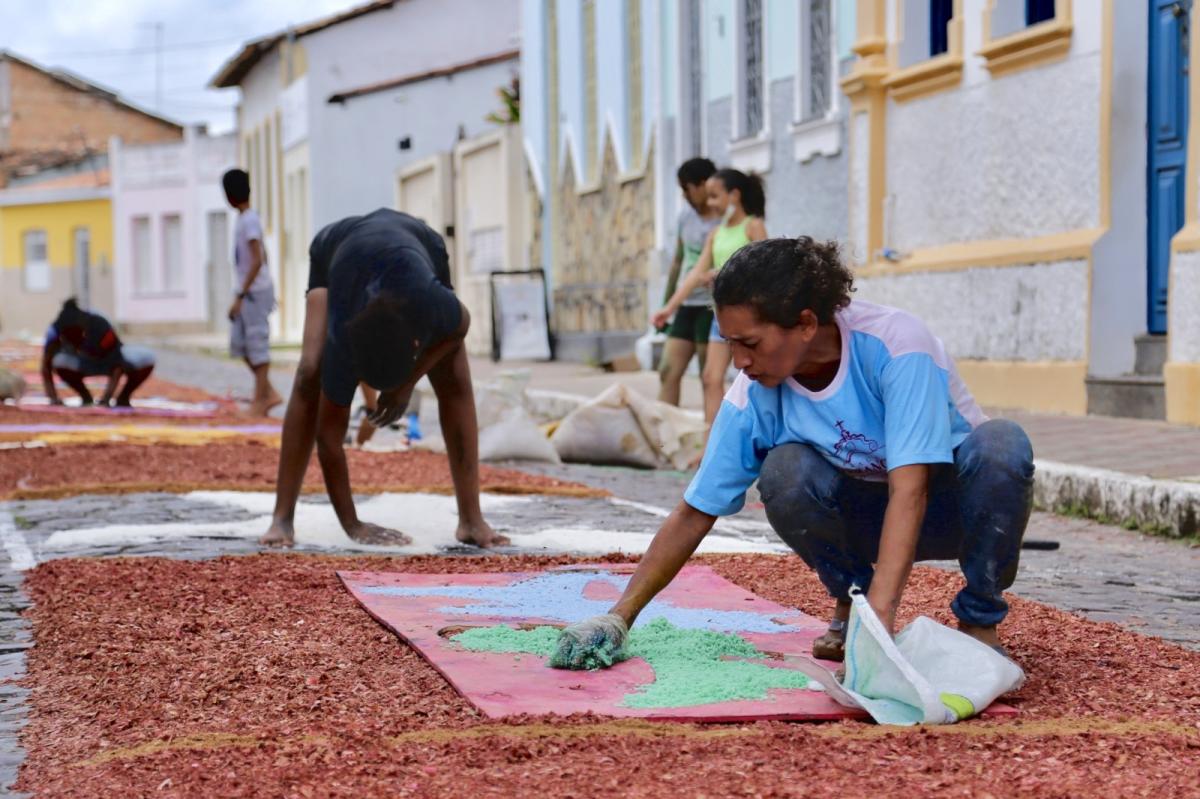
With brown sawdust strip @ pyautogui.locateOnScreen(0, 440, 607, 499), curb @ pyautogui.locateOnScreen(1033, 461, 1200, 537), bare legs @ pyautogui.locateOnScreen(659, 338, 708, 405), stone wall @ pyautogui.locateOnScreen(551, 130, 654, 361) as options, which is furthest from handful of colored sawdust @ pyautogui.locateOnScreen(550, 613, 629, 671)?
stone wall @ pyautogui.locateOnScreen(551, 130, 654, 361)

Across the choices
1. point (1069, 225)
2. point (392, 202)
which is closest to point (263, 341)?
A: point (1069, 225)

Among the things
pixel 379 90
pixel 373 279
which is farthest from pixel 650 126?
pixel 379 90

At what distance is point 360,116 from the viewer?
1565 inches

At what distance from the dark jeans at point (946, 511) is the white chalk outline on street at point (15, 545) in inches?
118

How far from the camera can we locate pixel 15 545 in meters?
6.96

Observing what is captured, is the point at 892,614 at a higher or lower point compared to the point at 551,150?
lower

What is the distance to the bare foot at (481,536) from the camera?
682cm

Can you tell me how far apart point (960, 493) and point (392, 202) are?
36292 millimetres

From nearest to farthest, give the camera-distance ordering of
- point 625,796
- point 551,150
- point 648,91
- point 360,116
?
point 625,796
point 648,91
point 551,150
point 360,116

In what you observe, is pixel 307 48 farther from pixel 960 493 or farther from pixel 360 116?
pixel 960 493

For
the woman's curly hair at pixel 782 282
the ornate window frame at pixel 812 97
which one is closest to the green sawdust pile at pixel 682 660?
the woman's curly hair at pixel 782 282

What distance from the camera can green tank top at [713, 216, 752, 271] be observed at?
33.8ft

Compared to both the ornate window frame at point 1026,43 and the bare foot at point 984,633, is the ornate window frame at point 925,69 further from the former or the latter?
the bare foot at point 984,633

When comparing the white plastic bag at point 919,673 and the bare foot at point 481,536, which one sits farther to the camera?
the bare foot at point 481,536
